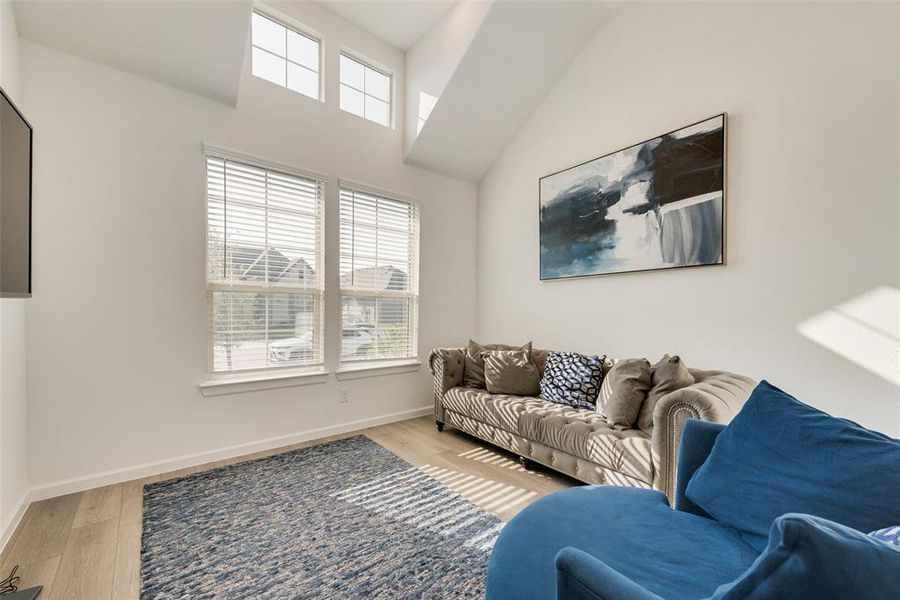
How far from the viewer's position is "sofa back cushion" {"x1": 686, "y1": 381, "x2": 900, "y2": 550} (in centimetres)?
90

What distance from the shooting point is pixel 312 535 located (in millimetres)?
1882

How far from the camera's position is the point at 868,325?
6.77ft

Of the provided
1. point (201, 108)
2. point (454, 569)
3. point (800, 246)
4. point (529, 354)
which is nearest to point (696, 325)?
point (800, 246)

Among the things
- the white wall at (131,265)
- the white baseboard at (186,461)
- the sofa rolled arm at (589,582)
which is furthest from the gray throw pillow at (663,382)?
the white wall at (131,265)

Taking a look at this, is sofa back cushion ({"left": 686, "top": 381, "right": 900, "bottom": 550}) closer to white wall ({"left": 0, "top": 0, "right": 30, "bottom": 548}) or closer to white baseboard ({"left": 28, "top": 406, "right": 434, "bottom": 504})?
white baseboard ({"left": 28, "top": 406, "right": 434, "bottom": 504})

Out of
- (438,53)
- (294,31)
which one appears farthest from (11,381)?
(438,53)

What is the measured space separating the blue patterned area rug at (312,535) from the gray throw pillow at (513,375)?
1019 mm

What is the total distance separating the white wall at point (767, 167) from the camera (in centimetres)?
206

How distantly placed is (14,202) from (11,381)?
1.25 m

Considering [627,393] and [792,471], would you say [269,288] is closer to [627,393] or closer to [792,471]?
[627,393]

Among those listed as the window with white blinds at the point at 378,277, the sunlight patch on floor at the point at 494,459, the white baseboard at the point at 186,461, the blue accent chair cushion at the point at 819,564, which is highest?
the window with white blinds at the point at 378,277

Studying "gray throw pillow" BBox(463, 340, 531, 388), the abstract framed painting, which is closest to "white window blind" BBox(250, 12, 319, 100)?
the abstract framed painting

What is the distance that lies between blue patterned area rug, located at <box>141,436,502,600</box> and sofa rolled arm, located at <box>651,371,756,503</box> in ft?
3.04

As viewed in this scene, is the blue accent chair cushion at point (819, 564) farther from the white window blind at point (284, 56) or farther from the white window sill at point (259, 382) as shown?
the white window blind at point (284, 56)
